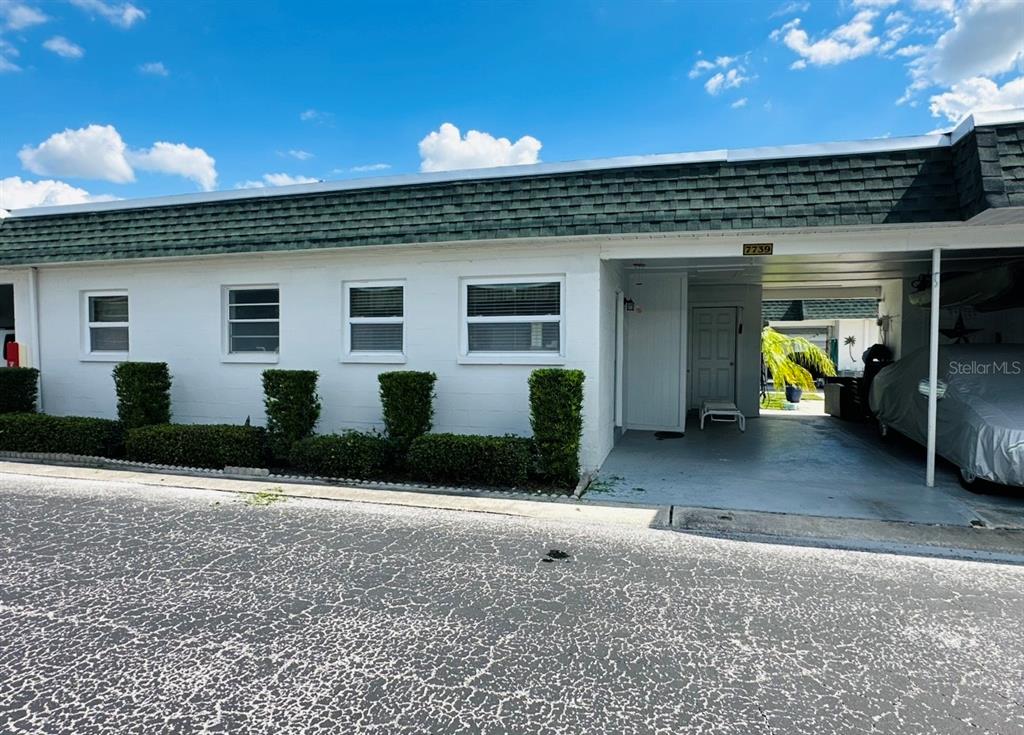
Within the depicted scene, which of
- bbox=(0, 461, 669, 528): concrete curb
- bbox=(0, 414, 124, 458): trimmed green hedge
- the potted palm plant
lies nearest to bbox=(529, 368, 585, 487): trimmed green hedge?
bbox=(0, 461, 669, 528): concrete curb

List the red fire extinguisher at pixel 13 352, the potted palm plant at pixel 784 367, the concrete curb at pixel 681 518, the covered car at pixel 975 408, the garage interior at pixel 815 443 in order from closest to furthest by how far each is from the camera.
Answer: the concrete curb at pixel 681 518
the covered car at pixel 975 408
the garage interior at pixel 815 443
the red fire extinguisher at pixel 13 352
the potted palm plant at pixel 784 367

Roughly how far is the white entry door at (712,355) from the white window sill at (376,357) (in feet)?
22.9

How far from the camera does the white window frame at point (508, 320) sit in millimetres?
6914

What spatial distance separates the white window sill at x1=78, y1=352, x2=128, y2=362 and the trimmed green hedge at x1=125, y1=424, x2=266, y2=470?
1.85m

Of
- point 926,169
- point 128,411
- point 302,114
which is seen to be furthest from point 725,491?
point 302,114

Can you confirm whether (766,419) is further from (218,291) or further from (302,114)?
(302,114)

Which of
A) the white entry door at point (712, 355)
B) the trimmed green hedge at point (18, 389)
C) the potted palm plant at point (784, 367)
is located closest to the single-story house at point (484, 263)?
the trimmed green hedge at point (18, 389)

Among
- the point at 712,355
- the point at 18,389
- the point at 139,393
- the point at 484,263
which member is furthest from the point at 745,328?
the point at 18,389

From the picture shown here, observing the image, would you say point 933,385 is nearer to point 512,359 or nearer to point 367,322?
point 512,359

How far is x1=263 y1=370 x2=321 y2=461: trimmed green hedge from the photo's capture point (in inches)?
284

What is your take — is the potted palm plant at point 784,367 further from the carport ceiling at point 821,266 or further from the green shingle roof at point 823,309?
the carport ceiling at point 821,266

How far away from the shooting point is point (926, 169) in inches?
226

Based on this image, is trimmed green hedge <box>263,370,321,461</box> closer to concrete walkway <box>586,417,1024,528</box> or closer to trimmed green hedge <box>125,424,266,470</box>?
trimmed green hedge <box>125,424,266,470</box>

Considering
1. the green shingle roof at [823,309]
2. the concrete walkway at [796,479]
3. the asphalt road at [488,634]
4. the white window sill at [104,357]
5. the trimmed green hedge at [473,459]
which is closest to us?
the asphalt road at [488,634]
